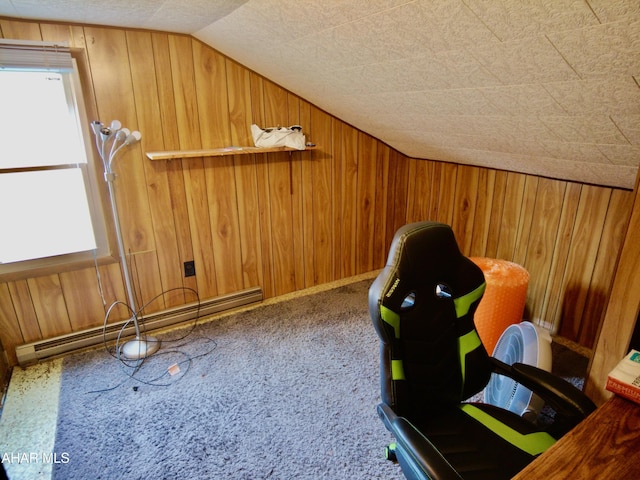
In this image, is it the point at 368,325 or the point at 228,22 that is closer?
the point at 228,22

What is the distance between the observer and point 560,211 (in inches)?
99.2

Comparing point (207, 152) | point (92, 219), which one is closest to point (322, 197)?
point (207, 152)

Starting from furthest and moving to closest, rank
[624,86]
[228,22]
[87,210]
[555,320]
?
[555,320] → [87,210] → [228,22] → [624,86]

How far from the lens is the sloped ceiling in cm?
115

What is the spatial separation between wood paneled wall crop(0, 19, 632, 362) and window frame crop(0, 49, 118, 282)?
0.15 ft

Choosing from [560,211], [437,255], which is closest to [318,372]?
[437,255]

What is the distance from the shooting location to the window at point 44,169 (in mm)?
2139

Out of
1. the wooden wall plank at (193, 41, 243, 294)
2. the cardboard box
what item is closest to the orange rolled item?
the cardboard box

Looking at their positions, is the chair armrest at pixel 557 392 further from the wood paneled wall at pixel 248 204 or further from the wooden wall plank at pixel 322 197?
the wooden wall plank at pixel 322 197

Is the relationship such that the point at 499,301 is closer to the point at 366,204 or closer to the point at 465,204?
the point at 465,204

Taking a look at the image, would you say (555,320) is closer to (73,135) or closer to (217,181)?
(217,181)

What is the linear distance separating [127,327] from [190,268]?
1.84 ft

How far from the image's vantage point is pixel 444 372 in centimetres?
144

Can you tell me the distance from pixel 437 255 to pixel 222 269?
2.00 meters
